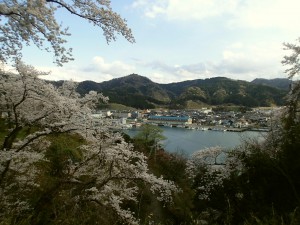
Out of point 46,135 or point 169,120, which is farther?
point 169,120

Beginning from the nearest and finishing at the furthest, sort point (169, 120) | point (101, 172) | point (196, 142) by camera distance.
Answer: point (101, 172) → point (196, 142) → point (169, 120)

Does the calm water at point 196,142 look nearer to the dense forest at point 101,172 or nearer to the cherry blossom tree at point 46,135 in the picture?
the dense forest at point 101,172

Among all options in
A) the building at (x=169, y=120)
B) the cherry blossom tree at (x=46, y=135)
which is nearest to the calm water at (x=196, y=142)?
the building at (x=169, y=120)

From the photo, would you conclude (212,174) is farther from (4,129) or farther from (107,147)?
(4,129)

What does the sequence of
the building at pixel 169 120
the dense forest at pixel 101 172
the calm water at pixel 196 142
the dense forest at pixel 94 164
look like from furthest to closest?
the building at pixel 169 120
the calm water at pixel 196 142
the dense forest at pixel 101 172
the dense forest at pixel 94 164

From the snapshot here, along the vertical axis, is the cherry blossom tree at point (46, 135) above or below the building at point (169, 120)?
above

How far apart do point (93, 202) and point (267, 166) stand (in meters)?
6.46

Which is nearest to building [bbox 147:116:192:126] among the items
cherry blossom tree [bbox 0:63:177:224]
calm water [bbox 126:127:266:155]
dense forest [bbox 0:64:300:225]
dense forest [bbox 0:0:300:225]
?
calm water [bbox 126:127:266:155]

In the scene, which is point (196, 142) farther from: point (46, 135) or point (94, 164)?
point (46, 135)

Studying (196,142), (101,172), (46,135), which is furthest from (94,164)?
(196,142)

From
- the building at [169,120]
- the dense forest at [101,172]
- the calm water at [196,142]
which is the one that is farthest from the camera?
the building at [169,120]

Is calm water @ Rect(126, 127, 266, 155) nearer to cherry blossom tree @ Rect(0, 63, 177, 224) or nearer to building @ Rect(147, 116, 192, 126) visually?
building @ Rect(147, 116, 192, 126)

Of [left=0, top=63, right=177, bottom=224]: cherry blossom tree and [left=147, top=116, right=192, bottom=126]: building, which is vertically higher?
[left=0, top=63, right=177, bottom=224]: cherry blossom tree

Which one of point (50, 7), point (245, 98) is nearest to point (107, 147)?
point (50, 7)
